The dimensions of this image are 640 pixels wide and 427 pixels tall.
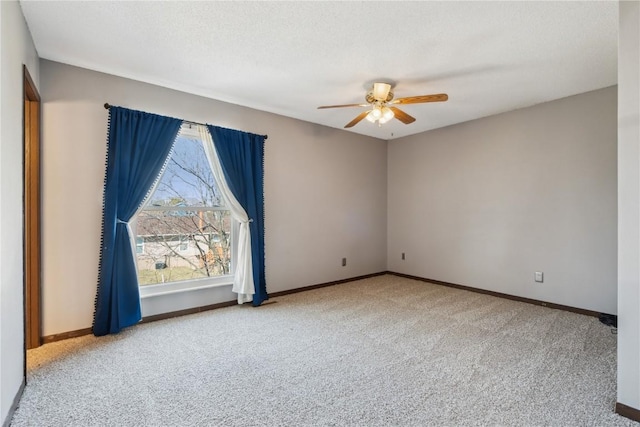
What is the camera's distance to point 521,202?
4137mm

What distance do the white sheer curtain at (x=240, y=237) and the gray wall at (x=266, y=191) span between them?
222 millimetres

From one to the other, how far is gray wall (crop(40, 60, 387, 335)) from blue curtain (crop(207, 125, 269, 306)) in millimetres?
182

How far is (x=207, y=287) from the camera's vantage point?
377 cm

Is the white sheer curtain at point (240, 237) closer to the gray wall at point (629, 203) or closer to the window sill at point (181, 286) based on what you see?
the window sill at point (181, 286)

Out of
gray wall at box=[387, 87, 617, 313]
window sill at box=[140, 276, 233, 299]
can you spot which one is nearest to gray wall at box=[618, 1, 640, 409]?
gray wall at box=[387, 87, 617, 313]

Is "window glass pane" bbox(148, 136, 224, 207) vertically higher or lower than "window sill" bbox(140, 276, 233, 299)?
higher

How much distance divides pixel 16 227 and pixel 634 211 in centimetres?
367

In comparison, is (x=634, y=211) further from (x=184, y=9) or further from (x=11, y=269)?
(x=11, y=269)

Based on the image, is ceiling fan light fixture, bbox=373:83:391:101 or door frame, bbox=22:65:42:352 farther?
ceiling fan light fixture, bbox=373:83:391:101

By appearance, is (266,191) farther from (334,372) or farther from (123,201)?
(334,372)

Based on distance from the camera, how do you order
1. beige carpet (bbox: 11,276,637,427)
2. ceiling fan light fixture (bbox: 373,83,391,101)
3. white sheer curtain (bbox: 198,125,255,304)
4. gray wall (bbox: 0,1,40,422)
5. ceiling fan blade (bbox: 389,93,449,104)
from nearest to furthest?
gray wall (bbox: 0,1,40,422)
beige carpet (bbox: 11,276,637,427)
ceiling fan blade (bbox: 389,93,449,104)
ceiling fan light fixture (bbox: 373,83,391,101)
white sheer curtain (bbox: 198,125,255,304)

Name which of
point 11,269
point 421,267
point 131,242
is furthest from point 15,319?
point 421,267

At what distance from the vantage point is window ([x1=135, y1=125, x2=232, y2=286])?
3.45 meters

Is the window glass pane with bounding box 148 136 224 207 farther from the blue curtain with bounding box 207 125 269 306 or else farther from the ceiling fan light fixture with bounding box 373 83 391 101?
the ceiling fan light fixture with bounding box 373 83 391 101
